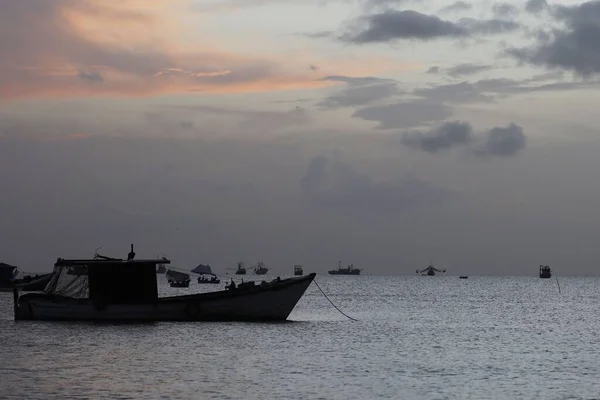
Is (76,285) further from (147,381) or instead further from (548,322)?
(548,322)

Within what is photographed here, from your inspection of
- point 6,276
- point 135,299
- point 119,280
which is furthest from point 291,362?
point 6,276

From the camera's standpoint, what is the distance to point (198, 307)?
2692 inches

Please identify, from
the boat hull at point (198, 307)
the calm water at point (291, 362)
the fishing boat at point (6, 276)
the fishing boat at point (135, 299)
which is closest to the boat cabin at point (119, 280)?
the fishing boat at point (135, 299)

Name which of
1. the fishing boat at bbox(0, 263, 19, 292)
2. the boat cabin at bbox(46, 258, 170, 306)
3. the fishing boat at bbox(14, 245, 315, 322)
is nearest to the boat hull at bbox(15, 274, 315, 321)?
the fishing boat at bbox(14, 245, 315, 322)

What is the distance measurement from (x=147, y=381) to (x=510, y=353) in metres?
26.2

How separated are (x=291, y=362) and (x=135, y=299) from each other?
17768 mm

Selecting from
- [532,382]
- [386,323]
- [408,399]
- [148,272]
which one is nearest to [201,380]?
[408,399]

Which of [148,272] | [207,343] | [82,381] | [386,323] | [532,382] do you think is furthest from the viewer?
[386,323]

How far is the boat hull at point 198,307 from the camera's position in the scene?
2596 inches

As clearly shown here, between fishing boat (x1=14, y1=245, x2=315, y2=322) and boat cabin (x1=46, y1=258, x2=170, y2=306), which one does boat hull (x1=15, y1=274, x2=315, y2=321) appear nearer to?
fishing boat (x1=14, y1=245, x2=315, y2=322)

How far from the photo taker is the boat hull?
6594 cm

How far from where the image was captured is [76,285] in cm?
6688

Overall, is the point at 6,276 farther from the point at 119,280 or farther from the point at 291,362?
the point at 291,362

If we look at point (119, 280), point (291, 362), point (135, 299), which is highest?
point (119, 280)
